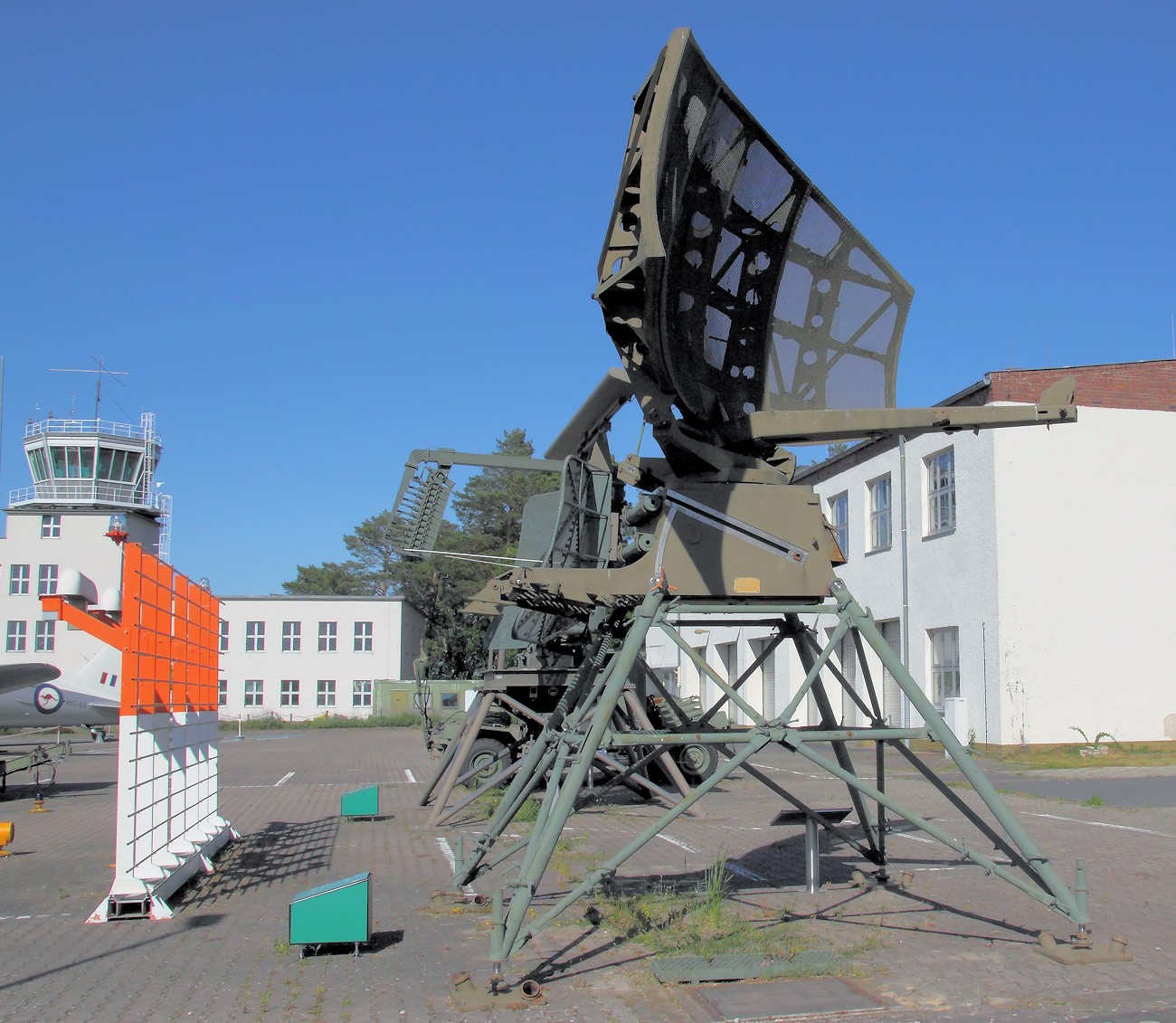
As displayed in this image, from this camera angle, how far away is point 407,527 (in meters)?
19.1

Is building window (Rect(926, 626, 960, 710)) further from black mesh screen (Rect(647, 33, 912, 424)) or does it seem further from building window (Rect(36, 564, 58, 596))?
building window (Rect(36, 564, 58, 596))

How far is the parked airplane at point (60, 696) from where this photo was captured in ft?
64.3

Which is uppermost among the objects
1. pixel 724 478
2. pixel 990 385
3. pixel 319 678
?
pixel 990 385

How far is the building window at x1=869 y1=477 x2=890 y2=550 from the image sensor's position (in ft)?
95.7

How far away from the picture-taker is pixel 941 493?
25719 millimetres

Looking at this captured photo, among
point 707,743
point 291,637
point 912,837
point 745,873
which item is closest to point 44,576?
point 291,637

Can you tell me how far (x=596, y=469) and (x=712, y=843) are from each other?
4.08 metres

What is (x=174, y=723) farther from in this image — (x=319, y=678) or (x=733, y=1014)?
(x=319, y=678)

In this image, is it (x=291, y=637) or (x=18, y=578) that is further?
(x=291, y=637)

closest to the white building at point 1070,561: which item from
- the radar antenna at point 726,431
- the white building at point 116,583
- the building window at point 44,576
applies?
the radar antenna at point 726,431

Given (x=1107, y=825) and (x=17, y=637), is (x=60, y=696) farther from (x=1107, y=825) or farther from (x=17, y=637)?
(x=17, y=637)

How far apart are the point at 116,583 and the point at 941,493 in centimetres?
3764

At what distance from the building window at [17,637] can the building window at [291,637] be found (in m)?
12.6

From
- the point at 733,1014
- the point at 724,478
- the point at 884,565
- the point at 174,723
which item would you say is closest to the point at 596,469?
the point at 724,478
